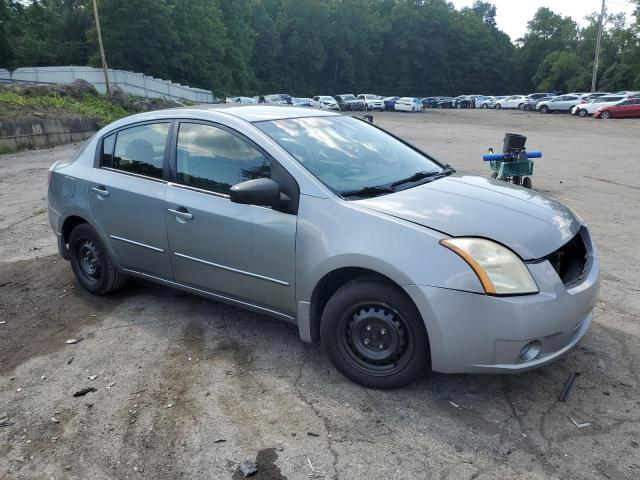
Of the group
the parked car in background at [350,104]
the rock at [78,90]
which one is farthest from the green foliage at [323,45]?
the rock at [78,90]

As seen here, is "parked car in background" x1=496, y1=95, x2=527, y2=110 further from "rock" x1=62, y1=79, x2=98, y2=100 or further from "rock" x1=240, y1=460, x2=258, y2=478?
"rock" x1=240, y1=460, x2=258, y2=478

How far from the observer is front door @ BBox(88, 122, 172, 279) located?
418 cm

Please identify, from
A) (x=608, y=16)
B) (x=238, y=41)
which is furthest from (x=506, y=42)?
(x=238, y=41)

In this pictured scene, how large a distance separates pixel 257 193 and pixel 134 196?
1422mm

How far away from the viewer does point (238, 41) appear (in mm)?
69812

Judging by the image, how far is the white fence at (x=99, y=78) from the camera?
120 ft

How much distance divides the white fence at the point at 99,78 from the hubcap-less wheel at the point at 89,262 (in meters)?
33.1

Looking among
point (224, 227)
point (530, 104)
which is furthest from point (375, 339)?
point (530, 104)

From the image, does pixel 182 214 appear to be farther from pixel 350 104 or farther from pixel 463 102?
pixel 463 102

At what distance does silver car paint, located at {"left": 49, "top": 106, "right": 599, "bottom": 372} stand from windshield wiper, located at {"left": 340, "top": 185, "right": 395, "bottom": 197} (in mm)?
113

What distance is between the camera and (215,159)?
154 inches

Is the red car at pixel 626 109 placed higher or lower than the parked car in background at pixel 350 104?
higher

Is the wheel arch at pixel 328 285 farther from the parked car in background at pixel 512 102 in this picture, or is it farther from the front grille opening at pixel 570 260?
the parked car in background at pixel 512 102

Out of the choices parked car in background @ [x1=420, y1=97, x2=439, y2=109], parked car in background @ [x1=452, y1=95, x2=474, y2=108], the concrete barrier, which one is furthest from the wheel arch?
parked car in background @ [x1=420, y1=97, x2=439, y2=109]
